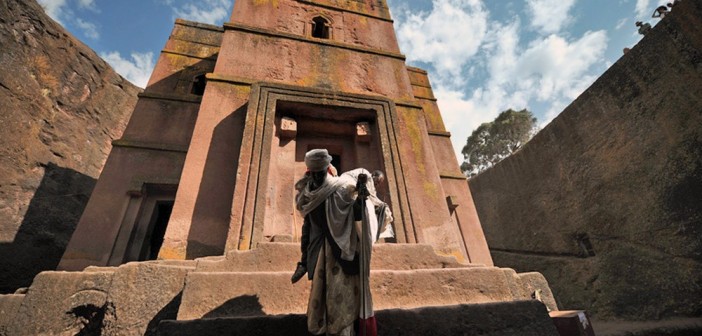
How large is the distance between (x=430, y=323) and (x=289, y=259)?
4.94 feet

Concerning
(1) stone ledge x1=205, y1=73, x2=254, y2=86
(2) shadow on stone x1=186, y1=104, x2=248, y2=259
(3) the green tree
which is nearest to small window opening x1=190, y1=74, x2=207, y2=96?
(1) stone ledge x1=205, y1=73, x2=254, y2=86

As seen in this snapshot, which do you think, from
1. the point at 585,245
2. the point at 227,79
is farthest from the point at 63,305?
the point at 585,245

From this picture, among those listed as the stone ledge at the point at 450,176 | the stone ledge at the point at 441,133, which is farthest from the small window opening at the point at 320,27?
the stone ledge at the point at 450,176

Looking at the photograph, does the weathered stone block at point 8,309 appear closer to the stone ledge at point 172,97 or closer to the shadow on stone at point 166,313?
the shadow on stone at point 166,313

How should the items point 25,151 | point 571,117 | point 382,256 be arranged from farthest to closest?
Result: point 571,117 < point 25,151 < point 382,256

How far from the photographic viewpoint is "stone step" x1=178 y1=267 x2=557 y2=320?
7.59ft

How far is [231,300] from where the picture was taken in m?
2.36

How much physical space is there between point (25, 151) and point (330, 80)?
27.4 ft

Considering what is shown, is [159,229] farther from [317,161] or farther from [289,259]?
→ [317,161]

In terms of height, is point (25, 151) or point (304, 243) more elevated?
point (25, 151)

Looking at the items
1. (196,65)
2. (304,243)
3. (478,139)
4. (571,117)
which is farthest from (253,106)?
(478,139)

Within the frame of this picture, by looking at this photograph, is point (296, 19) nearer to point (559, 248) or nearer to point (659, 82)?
point (659, 82)

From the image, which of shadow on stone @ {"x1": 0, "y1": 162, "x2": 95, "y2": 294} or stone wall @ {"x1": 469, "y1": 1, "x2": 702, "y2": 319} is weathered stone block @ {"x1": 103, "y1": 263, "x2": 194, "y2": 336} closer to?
shadow on stone @ {"x1": 0, "y1": 162, "x2": 95, "y2": 294}

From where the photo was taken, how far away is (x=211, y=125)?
4344 mm
